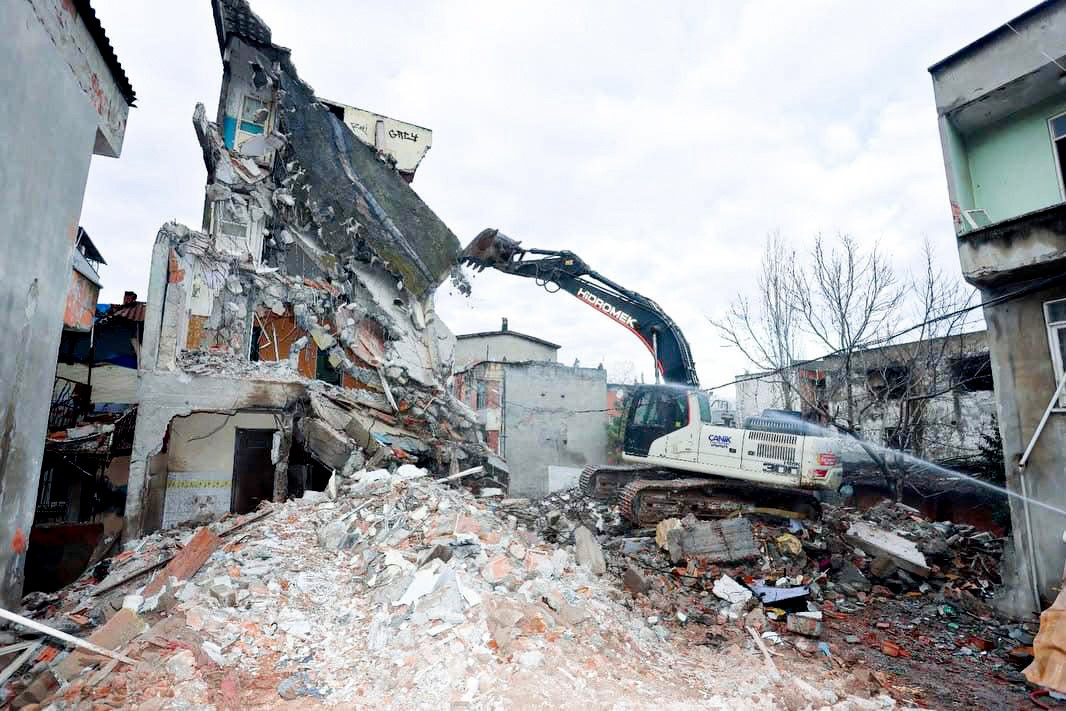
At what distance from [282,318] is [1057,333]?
44.6ft

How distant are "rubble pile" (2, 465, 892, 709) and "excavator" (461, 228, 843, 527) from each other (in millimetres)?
3786

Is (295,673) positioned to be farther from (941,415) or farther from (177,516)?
(941,415)

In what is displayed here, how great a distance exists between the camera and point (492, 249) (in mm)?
11031

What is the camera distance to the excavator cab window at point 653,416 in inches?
409

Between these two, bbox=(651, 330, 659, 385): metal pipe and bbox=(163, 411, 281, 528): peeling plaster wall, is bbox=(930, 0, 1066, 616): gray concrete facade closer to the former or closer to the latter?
bbox=(651, 330, 659, 385): metal pipe

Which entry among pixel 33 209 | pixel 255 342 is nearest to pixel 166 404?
pixel 255 342

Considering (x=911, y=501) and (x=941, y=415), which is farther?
(x=941, y=415)

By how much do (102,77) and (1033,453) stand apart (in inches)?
451

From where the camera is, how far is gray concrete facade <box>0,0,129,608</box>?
445 centimetres

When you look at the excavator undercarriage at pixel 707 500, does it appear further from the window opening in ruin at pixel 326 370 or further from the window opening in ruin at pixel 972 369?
the window opening in ruin at pixel 326 370

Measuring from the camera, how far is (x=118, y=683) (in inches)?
145

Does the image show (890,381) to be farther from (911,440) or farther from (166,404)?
(166,404)

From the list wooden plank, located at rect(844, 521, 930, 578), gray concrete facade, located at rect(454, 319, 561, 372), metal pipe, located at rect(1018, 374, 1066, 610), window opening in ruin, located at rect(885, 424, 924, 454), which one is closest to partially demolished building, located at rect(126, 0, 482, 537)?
wooden plank, located at rect(844, 521, 930, 578)

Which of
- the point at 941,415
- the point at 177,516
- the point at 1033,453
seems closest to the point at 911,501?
the point at 941,415
